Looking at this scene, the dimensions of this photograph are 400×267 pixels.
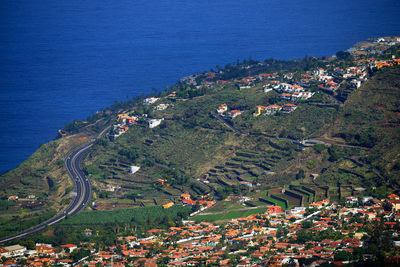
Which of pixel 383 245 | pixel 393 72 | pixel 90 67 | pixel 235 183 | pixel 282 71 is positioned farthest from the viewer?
pixel 90 67

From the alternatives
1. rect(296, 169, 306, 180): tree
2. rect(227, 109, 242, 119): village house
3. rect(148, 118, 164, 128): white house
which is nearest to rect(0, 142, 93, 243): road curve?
rect(148, 118, 164, 128): white house

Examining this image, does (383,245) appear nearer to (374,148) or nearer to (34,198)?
(374,148)

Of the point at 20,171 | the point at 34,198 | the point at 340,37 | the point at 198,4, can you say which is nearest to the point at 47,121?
the point at 20,171

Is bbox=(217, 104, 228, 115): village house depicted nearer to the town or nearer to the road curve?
the town

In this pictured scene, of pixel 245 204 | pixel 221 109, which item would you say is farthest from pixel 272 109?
pixel 245 204

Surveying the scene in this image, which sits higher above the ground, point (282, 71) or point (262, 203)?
point (282, 71)

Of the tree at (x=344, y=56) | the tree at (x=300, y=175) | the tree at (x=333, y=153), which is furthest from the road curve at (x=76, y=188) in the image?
the tree at (x=344, y=56)
